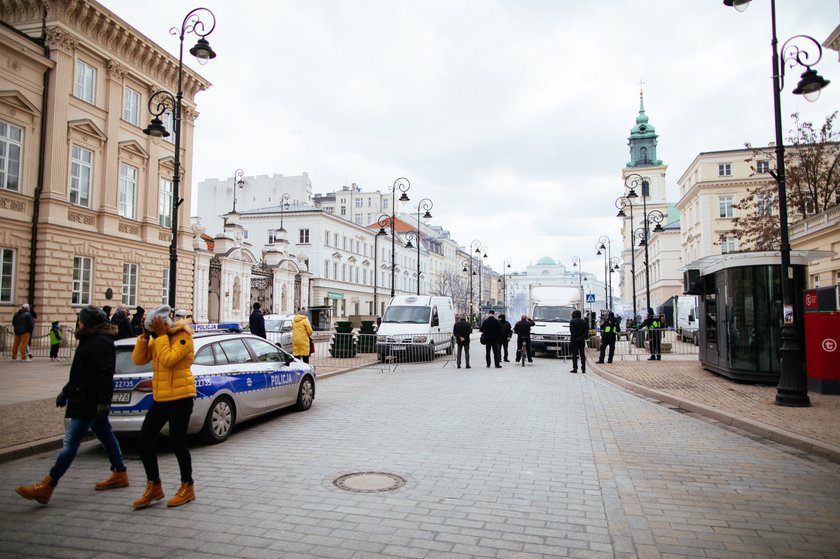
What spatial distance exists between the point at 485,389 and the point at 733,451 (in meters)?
6.86

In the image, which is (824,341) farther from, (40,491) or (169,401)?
(40,491)

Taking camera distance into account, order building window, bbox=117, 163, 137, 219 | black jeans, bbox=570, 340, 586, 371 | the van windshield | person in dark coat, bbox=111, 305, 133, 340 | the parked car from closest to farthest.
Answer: person in dark coat, bbox=111, 305, 133, 340 < black jeans, bbox=570, 340, 586, 371 < the van windshield < the parked car < building window, bbox=117, 163, 137, 219

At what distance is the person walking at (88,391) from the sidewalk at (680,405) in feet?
7.52

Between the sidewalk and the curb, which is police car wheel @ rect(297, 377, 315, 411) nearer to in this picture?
the sidewalk

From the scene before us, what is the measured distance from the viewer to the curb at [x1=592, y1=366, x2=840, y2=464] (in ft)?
23.5

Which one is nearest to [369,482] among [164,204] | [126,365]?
[126,365]

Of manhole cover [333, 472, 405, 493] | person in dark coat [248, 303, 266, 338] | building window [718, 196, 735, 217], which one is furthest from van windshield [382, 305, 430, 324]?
building window [718, 196, 735, 217]

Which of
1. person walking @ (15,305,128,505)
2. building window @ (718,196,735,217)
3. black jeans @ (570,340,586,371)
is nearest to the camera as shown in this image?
person walking @ (15,305,128,505)

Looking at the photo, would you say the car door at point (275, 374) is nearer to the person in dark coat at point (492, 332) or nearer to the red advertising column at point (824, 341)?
the person in dark coat at point (492, 332)

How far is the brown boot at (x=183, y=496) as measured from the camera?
5.20m

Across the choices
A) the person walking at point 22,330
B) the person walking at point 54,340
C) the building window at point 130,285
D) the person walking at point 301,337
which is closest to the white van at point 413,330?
the person walking at point 301,337

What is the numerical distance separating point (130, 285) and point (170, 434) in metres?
25.5

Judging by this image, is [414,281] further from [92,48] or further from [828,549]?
[828,549]

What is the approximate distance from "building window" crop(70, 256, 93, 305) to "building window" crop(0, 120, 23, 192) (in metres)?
3.83
